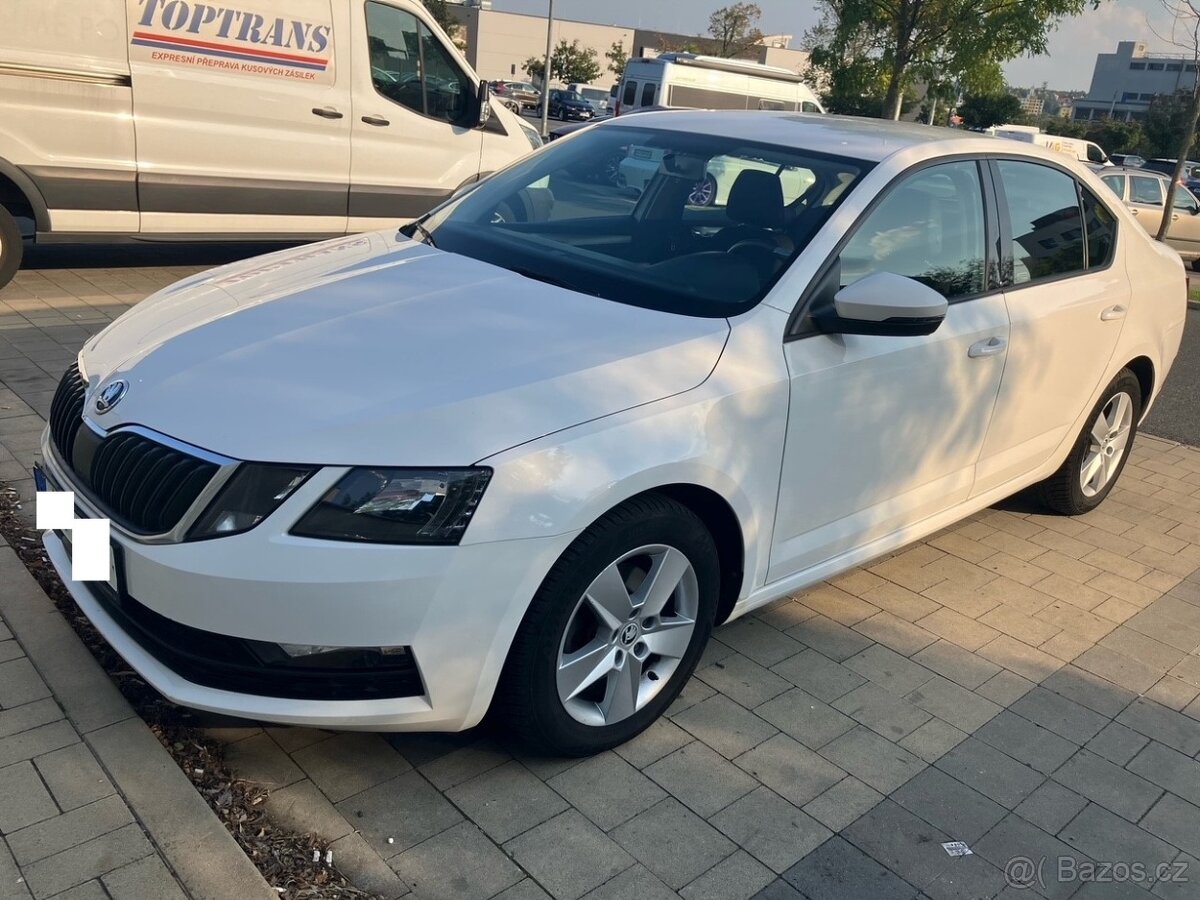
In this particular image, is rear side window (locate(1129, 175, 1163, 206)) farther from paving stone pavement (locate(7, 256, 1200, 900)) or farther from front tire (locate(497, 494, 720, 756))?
front tire (locate(497, 494, 720, 756))

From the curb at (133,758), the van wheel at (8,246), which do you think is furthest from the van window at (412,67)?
the curb at (133,758)

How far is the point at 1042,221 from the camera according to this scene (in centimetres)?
435

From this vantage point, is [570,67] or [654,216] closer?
[654,216]

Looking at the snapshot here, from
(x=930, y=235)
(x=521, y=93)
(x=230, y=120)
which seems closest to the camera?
(x=930, y=235)

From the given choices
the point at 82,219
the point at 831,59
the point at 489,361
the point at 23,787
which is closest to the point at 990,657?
the point at 489,361

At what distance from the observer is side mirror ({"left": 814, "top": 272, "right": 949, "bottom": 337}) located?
3125mm

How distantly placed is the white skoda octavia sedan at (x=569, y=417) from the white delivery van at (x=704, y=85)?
2127 centimetres

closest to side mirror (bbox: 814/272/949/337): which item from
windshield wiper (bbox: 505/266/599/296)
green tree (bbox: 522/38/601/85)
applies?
windshield wiper (bbox: 505/266/599/296)

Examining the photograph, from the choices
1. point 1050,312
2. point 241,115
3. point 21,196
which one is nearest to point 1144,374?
point 1050,312

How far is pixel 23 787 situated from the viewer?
2.60 meters

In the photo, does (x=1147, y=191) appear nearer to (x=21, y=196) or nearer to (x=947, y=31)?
(x=947, y=31)

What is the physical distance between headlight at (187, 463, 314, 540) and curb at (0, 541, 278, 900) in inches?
27.2

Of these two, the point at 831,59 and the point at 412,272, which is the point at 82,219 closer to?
the point at 412,272

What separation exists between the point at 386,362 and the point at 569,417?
0.53 m
